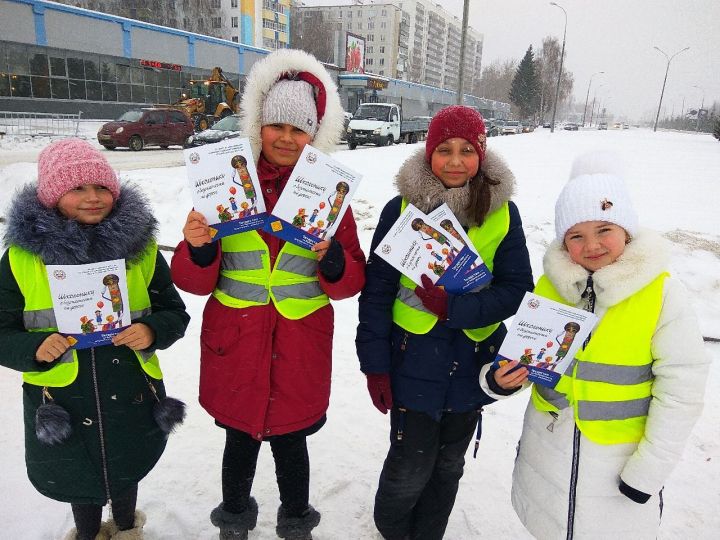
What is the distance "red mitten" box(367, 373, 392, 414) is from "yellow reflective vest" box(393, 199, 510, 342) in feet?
0.71

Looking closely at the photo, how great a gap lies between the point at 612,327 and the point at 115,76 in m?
31.9

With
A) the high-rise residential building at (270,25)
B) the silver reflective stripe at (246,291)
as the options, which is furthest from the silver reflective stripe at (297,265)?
the high-rise residential building at (270,25)

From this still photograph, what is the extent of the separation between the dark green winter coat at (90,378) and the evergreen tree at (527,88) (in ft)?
198

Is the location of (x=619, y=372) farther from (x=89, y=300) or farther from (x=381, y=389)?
(x=89, y=300)

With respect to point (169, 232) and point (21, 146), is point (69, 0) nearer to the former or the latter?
point (21, 146)

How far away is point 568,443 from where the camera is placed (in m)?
1.70

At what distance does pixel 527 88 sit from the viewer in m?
55.5

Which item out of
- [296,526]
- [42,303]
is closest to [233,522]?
[296,526]

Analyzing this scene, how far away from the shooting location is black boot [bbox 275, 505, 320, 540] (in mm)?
2164

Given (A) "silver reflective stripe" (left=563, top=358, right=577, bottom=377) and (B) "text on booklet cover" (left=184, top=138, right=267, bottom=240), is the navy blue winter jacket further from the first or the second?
(B) "text on booklet cover" (left=184, top=138, right=267, bottom=240)

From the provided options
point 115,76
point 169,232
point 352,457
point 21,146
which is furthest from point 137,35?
point 352,457

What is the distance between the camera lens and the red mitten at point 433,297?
1.85m

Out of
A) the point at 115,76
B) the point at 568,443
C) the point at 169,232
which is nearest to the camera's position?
the point at 568,443

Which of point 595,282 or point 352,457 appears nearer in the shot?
point 595,282
